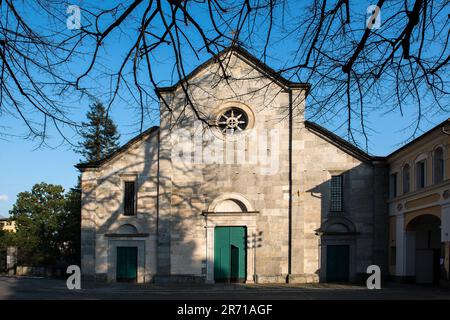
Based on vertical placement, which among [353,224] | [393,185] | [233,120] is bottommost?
[353,224]

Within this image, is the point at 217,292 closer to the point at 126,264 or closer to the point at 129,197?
the point at 126,264

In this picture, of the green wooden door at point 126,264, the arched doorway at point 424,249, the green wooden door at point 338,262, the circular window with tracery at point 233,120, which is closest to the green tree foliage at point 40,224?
the green wooden door at point 126,264

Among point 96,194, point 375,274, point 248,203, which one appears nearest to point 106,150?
point 96,194

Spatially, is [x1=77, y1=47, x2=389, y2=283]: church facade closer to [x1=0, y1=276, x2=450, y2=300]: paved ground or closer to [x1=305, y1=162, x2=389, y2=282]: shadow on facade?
[x1=305, y1=162, x2=389, y2=282]: shadow on facade

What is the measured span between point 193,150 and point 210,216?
400cm

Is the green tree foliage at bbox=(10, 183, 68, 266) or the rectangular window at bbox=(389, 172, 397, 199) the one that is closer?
the rectangular window at bbox=(389, 172, 397, 199)

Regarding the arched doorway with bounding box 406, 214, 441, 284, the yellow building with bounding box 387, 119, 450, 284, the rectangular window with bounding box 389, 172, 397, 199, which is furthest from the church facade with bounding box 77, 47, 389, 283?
the arched doorway with bounding box 406, 214, 441, 284

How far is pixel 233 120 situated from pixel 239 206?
513cm

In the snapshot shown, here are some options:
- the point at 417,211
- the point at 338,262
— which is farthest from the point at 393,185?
the point at 338,262

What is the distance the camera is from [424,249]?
29.2 metres

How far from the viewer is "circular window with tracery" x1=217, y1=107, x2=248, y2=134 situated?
31578mm

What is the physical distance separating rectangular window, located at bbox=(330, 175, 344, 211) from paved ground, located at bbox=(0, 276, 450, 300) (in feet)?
15.5
